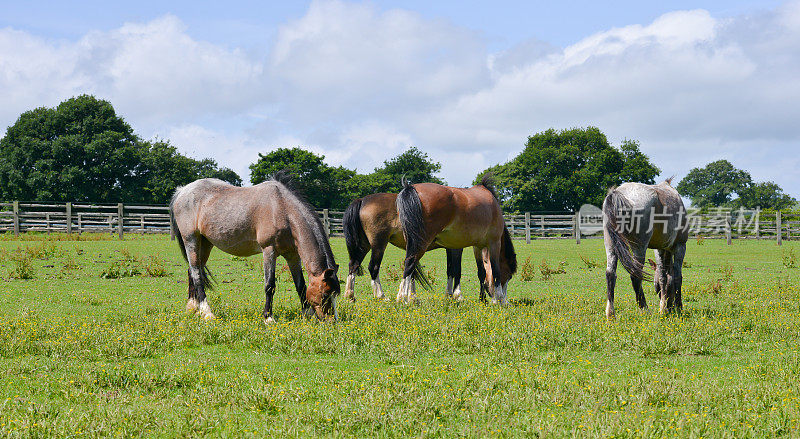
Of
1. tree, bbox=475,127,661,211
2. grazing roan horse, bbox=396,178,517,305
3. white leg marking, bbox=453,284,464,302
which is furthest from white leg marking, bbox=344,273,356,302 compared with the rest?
tree, bbox=475,127,661,211

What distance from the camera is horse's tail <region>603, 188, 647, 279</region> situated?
927 cm

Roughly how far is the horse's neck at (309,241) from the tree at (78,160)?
45980mm

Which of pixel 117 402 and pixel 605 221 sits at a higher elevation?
pixel 605 221

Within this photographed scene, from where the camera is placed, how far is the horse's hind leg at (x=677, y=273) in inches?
398

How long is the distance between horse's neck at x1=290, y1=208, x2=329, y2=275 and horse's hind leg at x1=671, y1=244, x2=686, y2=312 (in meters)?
5.79

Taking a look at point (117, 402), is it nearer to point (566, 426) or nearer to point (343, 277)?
point (566, 426)

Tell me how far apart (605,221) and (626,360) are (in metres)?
3.27

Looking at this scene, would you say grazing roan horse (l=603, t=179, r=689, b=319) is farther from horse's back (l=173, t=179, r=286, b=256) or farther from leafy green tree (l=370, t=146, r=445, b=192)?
leafy green tree (l=370, t=146, r=445, b=192)

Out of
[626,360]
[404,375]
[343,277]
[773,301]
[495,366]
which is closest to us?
[404,375]

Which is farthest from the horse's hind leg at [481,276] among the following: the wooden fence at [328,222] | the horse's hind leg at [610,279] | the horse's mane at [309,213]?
the wooden fence at [328,222]

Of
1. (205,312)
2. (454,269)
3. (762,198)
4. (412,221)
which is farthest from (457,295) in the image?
(762,198)

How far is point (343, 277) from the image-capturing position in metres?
16.8

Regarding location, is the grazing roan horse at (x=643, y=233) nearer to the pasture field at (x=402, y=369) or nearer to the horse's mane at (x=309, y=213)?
the pasture field at (x=402, y=369)

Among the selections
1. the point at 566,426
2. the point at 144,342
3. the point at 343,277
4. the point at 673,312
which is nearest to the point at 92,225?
the point at 343,277
